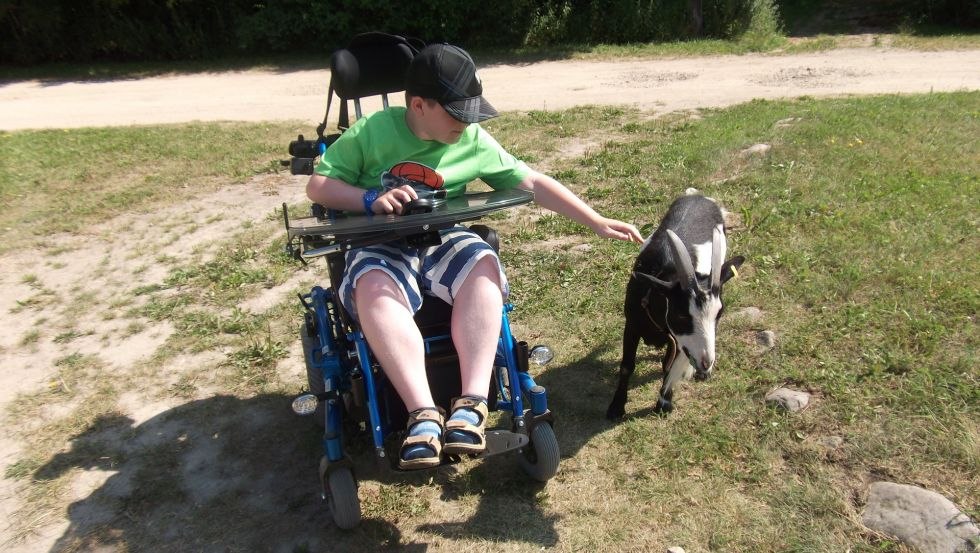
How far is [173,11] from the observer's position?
16.1 m

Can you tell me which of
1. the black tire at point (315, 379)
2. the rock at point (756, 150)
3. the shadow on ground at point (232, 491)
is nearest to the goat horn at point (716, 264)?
the shadow on ground at point (232, 491)

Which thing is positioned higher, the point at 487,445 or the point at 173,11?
the point at 173,11

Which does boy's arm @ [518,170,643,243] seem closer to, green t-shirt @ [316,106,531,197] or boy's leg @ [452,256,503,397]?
green t-shirt @ [316,106,531,197]

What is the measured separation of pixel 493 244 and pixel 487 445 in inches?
38.7

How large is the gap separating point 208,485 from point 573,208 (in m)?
2.17

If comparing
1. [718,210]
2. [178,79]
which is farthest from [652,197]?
[178,79]

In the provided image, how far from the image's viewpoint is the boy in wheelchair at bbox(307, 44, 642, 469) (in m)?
2.66

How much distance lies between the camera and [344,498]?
2.82 m

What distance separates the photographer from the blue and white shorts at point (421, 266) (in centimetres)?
288

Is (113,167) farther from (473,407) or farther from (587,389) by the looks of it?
(473,407)

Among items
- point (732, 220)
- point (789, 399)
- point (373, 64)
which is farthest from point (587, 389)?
point (732, 220)

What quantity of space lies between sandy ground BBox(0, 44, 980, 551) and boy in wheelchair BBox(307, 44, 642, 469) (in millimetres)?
1071

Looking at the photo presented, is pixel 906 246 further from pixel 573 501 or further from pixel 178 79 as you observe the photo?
pixel 178 79

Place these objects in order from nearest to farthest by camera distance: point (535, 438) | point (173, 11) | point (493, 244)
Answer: point (535, 438), point (493, 244), point (173, 11)
